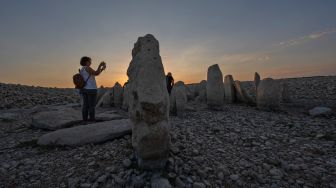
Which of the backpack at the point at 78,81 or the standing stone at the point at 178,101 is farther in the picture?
the standing stone at the point at 178,101

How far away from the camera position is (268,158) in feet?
21.7

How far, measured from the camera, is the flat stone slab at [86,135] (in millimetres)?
7555

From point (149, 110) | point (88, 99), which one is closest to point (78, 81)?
point (88, 99)

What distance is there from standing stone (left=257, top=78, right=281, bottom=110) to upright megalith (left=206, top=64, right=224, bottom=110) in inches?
102

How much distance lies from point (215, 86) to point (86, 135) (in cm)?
858

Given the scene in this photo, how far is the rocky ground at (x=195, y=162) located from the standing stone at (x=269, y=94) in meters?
5.32

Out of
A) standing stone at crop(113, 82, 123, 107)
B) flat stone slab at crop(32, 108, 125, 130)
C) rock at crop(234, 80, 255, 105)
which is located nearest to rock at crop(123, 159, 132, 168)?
flat stone slab at crop(32, 108, 125, 130)

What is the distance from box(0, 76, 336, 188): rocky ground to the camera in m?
5.37

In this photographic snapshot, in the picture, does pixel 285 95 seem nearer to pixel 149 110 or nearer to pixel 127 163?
pixel 149 110

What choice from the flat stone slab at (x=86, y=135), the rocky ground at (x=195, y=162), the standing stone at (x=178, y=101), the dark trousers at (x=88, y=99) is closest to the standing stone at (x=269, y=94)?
the standing stone at (x=178, y=101)

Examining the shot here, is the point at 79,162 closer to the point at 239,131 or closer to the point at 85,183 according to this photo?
the point at 85,183

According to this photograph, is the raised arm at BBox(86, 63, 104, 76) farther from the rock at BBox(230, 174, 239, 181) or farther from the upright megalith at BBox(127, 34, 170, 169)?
the rock at BBox(230, 174, 239, 181)

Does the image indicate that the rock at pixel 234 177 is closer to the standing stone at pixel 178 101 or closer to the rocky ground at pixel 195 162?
the rocky ground at pixel 195 162

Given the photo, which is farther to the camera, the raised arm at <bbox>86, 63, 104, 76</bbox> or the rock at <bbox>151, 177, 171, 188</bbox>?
the raised arm at <bbox>86, 63, 104, 76</bbox>
